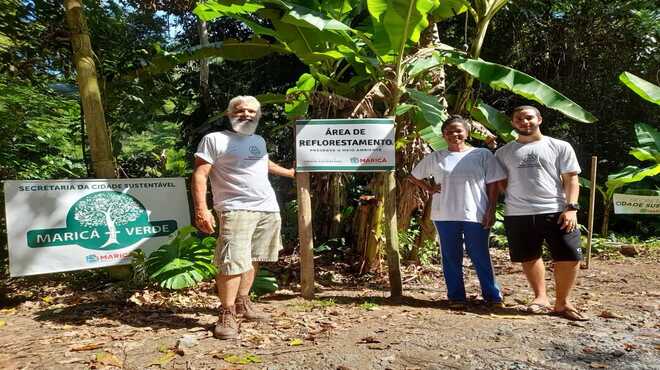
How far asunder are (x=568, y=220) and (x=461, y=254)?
0.87 meters

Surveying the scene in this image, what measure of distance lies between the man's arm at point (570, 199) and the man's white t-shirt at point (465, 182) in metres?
0.46

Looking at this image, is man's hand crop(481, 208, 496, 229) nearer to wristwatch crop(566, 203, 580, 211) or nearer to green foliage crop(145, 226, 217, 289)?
wristwatch crop(566, 203, 580, 211)

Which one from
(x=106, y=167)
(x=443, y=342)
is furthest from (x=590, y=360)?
(x=106, y=167)

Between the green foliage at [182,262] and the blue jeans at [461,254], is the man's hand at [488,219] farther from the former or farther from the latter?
the green foliage at [182,262]

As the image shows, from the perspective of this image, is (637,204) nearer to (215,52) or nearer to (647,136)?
(647,136)

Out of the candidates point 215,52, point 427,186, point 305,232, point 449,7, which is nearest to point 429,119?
point 427,186

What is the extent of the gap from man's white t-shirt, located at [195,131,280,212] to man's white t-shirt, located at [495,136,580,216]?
78.8 inches

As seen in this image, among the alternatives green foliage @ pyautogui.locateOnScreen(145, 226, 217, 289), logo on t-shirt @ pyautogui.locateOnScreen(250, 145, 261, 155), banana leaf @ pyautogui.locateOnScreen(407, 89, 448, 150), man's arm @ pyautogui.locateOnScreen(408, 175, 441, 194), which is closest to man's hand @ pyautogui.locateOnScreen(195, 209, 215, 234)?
logo on t-shirt @ pyautogui.locateOnScreen(250, 145, 261, 155)

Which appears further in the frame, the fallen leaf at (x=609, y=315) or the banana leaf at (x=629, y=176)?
the banana leaf at (x=629, y=176)

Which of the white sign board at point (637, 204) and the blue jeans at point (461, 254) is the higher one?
the white sign board at point (637, 204)

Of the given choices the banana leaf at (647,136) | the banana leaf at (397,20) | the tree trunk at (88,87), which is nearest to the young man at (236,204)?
the banana leaf at (397,20)

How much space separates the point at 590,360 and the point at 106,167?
442 centimetres

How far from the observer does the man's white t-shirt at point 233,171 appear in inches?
128

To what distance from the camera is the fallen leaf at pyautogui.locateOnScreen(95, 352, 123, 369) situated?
107 inches
